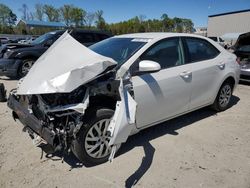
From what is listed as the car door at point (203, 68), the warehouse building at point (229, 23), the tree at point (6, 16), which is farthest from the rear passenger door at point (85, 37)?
the tree at point (6, 16)

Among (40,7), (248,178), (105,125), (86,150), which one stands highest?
(40,7)

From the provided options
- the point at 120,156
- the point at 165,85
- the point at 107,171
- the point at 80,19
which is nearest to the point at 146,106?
the point at 165,85

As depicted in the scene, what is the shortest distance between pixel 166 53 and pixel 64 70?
5.85 ft

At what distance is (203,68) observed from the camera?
4566 mm

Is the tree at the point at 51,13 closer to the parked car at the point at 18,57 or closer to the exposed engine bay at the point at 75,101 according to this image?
the parked car at the point at 18,57

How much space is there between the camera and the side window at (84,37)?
393 inches

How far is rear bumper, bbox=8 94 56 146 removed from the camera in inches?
118

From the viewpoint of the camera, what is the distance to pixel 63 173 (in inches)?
129

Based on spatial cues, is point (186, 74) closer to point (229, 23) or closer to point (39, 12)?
point (229, 23)

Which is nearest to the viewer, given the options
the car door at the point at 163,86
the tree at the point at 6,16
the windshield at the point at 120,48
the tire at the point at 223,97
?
the car door at the point at 163,86

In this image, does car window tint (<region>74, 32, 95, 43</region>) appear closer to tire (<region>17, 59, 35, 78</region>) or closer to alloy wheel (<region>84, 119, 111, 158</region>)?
tire (<region>17, 59, 35, 78</region>)

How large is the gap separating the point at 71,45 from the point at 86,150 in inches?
57.4

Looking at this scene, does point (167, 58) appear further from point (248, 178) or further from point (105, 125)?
point (248, 178)

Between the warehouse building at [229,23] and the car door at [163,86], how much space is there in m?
42.5
